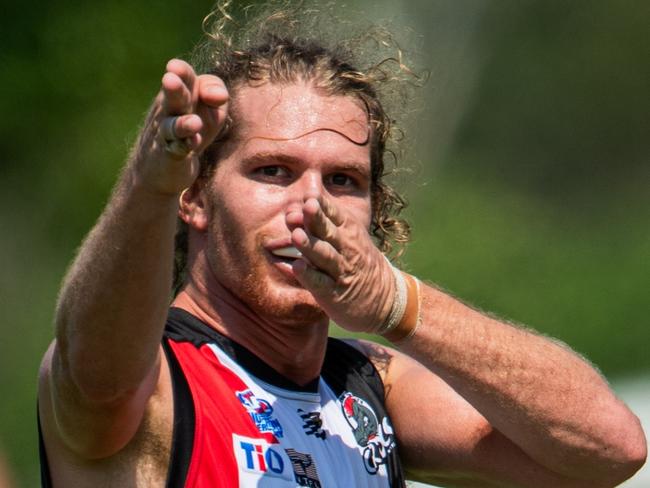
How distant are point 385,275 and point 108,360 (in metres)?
0.74

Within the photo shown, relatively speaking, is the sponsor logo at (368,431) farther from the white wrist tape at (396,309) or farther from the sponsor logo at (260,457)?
the white wrist tape at (396,309)

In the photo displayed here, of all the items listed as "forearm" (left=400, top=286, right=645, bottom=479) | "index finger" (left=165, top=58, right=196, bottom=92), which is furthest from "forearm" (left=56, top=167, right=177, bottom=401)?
"forearm" (left=400, top=286, right=645, bottom=479)

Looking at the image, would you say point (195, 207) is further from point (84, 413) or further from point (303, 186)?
point (84, 413)

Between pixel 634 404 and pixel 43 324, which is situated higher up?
pixel 634 404

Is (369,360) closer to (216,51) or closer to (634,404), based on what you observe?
(216,51)

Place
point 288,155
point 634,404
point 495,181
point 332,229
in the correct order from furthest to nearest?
point 495,181, point 634,404, point 288,155, point 332,229

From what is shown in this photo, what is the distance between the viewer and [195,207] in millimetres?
3834

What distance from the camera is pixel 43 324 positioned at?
993 centimetres

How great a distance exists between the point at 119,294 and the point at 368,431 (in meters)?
1.25

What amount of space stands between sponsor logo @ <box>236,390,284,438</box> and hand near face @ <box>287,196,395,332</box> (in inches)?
16.0

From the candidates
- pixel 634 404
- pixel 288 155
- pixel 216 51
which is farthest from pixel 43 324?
pixel 288 155

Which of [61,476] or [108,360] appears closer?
[108,360]

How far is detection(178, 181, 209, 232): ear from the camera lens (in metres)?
3.79

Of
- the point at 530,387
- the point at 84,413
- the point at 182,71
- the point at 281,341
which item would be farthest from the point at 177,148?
the point at 530,387
